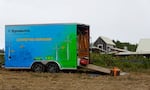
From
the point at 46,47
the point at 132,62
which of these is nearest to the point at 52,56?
the point at 46,47

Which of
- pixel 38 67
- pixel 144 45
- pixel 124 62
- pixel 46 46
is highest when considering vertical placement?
pixel 144 45

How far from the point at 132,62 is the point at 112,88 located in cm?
1354

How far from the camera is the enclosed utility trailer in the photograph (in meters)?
22.7

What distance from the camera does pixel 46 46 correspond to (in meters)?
23.2

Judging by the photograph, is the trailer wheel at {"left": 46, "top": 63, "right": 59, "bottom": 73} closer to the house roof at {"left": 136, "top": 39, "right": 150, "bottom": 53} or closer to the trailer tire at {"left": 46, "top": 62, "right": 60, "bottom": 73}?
the trailer tire at {"left": 46, "top": 62, "right": 60, "bottom": 73}

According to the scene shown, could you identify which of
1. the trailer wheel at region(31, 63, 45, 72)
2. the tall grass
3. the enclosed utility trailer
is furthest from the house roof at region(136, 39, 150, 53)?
the trailer wheel at region(31, 63, 45, 72)

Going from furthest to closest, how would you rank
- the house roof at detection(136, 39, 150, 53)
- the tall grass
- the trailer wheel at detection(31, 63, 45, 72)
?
the house roof at detection(136, 39, 150, 53) → the tall grass → the trailer wheel at detection(31, 63, 45, 72)

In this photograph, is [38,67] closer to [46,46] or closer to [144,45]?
[46,46]

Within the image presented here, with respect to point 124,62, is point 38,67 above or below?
below

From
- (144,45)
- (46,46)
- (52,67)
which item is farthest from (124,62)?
(144,45)

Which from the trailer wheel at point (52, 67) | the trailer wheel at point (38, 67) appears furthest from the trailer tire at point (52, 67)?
the trailer wheel at point (38, 67)

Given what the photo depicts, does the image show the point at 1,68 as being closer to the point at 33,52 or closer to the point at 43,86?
the point at 33,52

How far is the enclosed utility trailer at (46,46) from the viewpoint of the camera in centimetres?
2270

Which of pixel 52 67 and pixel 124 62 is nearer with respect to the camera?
pixel 52 67
